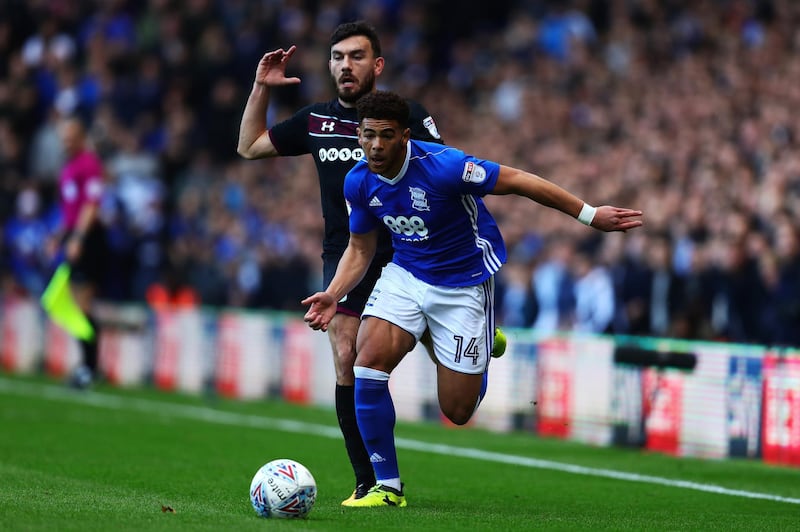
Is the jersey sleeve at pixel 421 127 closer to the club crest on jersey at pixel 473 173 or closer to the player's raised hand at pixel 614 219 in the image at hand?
the club crest on jersey at pixel 473 173

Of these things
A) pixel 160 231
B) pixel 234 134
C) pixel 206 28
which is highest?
pixel 206 28

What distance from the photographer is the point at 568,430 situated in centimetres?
1510

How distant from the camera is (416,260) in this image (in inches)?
334

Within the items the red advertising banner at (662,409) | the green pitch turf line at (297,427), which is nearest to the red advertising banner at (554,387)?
the red advertising banner at (662,409)

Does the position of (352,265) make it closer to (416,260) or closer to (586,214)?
(416,260)

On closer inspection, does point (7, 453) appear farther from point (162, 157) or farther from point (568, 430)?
point (162, 157)

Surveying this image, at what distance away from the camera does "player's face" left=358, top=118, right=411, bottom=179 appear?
7.89 meters

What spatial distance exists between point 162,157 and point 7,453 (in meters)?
15.2

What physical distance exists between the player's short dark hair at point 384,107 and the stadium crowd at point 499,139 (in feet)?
25.4

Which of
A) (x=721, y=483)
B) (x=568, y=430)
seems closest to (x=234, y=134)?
(x=568, y=430)

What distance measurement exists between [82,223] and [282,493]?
28.5ft

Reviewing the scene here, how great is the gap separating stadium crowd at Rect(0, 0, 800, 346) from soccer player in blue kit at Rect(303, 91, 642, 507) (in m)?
6.94

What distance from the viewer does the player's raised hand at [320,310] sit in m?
7.94

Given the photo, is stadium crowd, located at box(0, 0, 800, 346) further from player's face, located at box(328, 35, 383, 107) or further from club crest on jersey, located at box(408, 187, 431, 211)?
club crest on jersey, located at box(408, 187, 431, 211)
